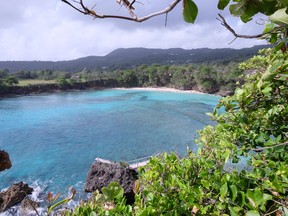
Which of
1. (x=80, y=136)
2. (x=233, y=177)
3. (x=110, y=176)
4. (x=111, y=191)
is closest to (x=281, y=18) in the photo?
(x=111, y=191)

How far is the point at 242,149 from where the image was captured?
225cm

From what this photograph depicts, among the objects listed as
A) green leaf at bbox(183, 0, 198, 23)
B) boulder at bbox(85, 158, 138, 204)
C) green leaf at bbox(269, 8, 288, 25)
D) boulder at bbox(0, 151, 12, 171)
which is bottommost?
boulder at bbox(85, 158, 138, 204)

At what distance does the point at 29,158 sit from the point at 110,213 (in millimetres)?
18938

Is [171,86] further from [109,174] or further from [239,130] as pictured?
[239,130]

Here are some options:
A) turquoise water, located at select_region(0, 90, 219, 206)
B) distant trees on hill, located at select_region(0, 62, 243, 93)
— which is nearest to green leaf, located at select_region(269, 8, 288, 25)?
turquoise water, located at select_region(0, 90, 219, 206)

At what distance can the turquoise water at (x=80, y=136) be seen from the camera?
610 inches

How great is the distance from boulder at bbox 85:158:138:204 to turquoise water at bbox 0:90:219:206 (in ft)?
3.43

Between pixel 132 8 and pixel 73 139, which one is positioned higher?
pixel 132 8

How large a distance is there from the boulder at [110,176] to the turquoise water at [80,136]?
105cm

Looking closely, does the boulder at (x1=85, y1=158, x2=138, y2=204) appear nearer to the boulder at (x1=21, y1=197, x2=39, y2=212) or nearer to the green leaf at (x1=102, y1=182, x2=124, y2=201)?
the boulder at (x1=21, y1=197, x2=39, y2=212)

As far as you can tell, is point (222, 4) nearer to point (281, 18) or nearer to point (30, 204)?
point (281, 18)

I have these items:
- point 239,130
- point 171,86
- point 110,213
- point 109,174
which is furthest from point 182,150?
Result: point 171,86

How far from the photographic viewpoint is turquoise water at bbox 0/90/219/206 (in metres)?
15.5

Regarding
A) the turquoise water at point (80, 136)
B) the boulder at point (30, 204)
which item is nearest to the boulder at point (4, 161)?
the boulder at point (30, 204)
